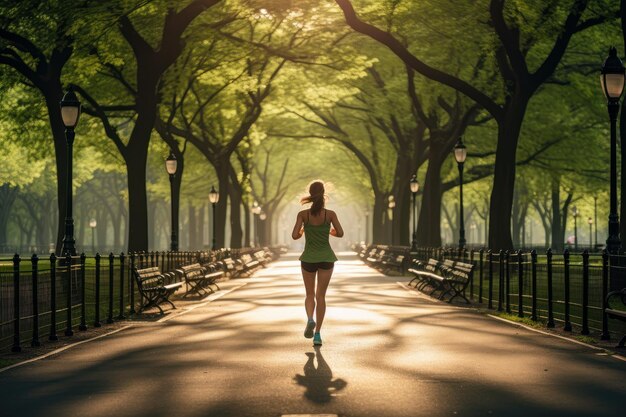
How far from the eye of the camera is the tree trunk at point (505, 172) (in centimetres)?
2812

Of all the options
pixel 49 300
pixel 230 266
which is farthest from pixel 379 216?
pixel 49 300

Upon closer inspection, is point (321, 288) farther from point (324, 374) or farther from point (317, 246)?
point (324, 374)

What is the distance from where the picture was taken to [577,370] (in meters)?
10.2

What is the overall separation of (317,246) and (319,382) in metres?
3.10

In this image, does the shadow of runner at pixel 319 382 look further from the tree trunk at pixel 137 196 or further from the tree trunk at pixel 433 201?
the tree trunk at pixel 433 201

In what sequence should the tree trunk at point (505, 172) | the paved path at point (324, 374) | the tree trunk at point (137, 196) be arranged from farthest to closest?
the tree trunk at point (505, 172), the tree trunk at point (137, 196), the paved path at point (324, 374)

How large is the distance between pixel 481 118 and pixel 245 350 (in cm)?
3206

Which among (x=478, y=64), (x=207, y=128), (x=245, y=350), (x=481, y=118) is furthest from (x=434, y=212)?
(x=245, y=350)

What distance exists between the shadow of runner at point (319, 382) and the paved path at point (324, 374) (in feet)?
0.03

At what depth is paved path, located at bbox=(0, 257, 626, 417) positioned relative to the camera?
805cm

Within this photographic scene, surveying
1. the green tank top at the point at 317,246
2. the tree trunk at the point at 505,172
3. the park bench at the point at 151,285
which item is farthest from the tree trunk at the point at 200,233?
the green tank top at the point at 317,246

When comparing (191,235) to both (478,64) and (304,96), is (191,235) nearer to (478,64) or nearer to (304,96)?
(304,96)

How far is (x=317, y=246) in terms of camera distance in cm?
1216

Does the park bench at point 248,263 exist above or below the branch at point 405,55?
below
